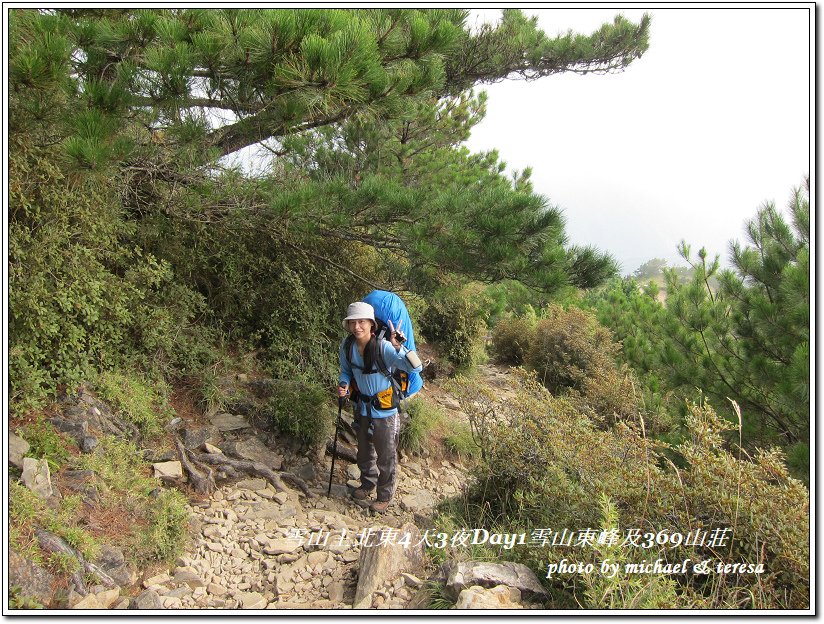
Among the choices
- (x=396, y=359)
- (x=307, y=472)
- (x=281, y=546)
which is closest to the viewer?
(x=281, y=546)

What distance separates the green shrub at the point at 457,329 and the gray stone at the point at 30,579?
286 inches

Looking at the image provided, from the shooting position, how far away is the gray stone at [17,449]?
336 cm

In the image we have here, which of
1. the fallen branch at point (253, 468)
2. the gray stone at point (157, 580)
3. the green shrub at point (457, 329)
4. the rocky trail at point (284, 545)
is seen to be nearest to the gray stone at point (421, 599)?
the rocky trail at point (284, 545)

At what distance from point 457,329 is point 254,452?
17.7 feet

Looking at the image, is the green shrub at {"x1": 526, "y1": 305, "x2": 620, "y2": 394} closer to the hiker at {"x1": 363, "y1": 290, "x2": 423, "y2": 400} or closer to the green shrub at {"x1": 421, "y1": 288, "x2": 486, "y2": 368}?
the green shrub at {"x1": 421, "y1": 288, "x2": 486, "y2": 368}

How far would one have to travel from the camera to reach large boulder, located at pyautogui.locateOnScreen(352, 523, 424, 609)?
3.05 meters

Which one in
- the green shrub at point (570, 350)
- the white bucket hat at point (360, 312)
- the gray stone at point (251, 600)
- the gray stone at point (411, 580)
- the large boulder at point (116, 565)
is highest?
the green shrub at point (570, 350)

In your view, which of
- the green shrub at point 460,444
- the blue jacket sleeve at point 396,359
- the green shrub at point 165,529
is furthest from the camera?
the green shrub at point 460,444

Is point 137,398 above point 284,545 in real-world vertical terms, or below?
above

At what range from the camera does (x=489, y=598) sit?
2543 mm

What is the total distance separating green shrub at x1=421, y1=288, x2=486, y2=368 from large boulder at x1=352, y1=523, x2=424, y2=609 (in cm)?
624

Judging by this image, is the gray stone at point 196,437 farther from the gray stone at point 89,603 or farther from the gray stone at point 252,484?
the gray stone at point 89,603

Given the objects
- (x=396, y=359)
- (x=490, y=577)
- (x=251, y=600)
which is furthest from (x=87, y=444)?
(x=490, y=577)

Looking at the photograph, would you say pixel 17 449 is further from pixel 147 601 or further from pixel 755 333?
pixel 755 333
